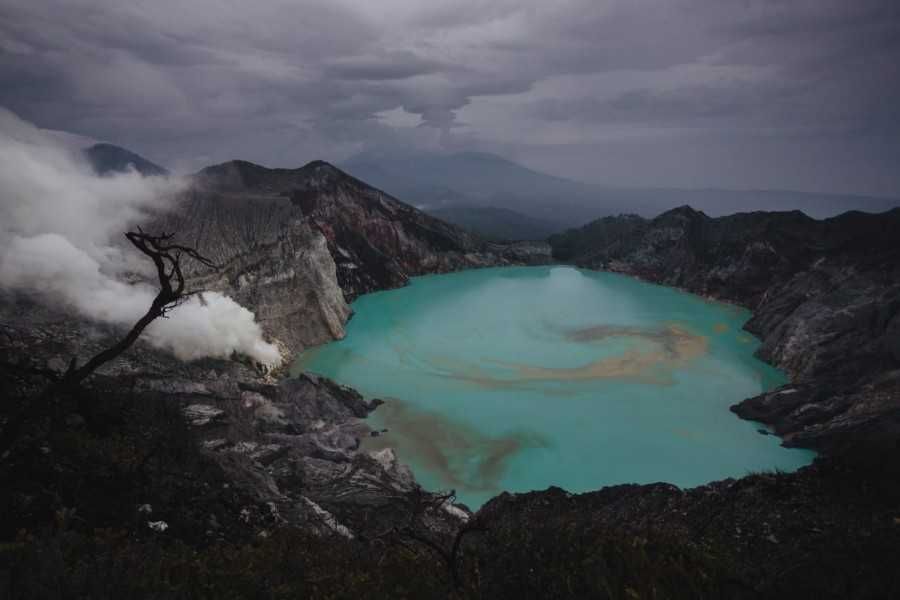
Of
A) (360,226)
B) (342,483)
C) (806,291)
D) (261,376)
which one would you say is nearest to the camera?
(342,483)

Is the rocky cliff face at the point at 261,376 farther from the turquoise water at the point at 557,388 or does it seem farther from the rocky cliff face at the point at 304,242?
the turquoise water at the point at 557,388

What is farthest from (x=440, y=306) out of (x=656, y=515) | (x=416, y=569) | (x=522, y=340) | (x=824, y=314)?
(x=416, y=569)

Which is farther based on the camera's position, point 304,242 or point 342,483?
point 304,242

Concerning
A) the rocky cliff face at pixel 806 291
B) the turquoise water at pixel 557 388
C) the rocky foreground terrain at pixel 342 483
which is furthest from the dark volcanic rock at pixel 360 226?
the rocky cliff face at pixel 806 291

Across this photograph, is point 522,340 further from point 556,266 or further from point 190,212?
point 556,266

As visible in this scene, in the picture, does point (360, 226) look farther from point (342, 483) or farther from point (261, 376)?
point (342, 483)

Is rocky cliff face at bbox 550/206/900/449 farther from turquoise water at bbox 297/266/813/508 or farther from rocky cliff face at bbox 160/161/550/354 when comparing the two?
rocky cliff face at bbox 160/161/550/354

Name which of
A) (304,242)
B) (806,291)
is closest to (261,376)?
(304,242)
